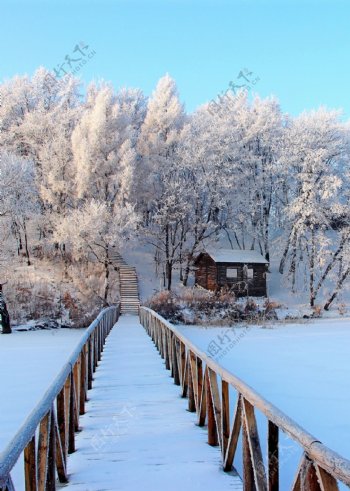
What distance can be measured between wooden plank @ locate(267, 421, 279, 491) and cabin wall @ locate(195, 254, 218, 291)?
29.6 meters

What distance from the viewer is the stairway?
102 ft

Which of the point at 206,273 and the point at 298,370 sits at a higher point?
the point at 206,273

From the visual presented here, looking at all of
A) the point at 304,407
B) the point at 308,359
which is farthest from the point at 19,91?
the point at 304,407

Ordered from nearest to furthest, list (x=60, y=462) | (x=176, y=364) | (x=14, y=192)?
→ (x=60, y=462) → (x=176, y=364) → (x=14, y=192)

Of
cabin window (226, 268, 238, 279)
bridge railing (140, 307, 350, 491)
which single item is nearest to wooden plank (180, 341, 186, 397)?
bridge railing (140, 307, 350, 491)

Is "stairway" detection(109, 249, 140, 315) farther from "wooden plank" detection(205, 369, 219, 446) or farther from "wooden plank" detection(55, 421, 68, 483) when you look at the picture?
"wooden plank" detection(55, 421, 68, 483)

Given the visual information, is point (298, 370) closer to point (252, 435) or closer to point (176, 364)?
point (176, 364)

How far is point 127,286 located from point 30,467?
29.7m

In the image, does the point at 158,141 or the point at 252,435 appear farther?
Result: the point at 158,141

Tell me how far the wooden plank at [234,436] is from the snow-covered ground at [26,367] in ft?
10.4

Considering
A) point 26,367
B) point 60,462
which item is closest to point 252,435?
point 60,462

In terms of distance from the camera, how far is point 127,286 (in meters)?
32.8

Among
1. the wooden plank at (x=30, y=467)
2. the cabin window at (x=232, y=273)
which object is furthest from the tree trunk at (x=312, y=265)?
the wooden plank at (x=30, y=467)

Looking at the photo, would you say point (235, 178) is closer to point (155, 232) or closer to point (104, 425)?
point (155, 232)
